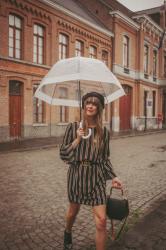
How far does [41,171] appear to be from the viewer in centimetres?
869

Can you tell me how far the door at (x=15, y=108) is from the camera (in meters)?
17.0

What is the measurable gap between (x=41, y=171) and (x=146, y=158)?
447cm

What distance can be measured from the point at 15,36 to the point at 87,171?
1528 centimetres

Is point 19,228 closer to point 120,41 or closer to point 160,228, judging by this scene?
point 160,228

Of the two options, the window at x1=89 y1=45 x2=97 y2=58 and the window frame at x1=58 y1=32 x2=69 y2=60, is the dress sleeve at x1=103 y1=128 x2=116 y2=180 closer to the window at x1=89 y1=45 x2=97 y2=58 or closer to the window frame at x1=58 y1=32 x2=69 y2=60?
the window frame at x1=58 y1=32 x2=69 y2=60

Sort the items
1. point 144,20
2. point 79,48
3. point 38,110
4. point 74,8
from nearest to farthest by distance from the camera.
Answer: point 38,110
point 79,48
point 74,8
point 144,20

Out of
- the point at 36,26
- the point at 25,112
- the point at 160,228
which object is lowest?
the point at 160,228

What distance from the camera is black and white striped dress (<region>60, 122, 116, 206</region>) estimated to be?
323 cm

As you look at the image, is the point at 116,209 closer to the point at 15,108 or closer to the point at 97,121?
the point at 97,121

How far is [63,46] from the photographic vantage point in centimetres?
2077

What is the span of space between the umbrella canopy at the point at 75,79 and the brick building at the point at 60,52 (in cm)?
1245

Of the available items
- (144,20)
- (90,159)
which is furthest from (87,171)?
(144,20)

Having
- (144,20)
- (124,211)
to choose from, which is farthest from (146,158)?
(144,20)

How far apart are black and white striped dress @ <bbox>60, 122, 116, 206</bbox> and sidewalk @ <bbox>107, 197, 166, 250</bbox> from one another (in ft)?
3.22
